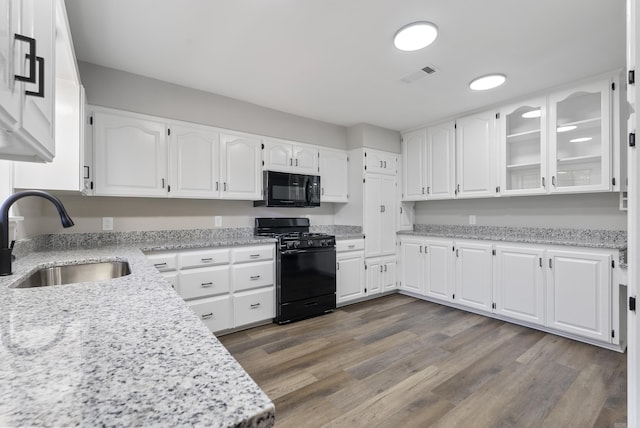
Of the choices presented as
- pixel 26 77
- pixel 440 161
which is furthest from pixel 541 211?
pixel 26 77

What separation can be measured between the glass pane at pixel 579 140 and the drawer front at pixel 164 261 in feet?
12.3

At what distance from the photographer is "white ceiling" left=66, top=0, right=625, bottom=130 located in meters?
1.88

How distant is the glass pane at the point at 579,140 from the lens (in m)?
2.77

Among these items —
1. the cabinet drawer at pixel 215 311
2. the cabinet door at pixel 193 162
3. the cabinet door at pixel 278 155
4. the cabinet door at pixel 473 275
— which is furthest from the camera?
the cabinet door at pixel 278 155

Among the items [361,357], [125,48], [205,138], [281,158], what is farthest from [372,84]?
[361,357]

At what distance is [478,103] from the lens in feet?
11.3

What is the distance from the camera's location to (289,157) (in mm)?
3668

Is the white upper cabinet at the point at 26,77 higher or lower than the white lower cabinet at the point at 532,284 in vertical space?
higher

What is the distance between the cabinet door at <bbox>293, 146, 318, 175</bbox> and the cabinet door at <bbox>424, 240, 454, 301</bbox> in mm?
1826

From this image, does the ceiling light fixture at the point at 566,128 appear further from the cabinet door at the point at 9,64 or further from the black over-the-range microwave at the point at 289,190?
the cabinet door at the point at 9,64

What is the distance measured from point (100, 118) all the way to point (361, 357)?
298 centimetres

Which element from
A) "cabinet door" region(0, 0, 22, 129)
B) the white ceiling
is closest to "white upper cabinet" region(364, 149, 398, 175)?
the white ceiling

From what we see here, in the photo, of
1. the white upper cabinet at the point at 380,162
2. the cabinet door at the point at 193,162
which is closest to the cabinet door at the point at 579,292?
the white upper cabinet at the point at 380,162

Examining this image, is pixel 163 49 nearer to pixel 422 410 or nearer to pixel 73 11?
pixel 73 11
